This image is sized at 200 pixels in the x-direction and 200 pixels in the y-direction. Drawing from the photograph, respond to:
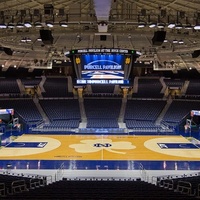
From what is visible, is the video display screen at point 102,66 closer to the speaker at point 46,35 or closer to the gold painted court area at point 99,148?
the gold painted court area at point 99,148

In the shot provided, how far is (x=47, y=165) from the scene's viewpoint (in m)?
22.0

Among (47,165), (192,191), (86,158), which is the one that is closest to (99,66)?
(86,158)

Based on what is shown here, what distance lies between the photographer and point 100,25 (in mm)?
21078

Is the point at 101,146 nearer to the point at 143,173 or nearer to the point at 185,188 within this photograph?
the point at 143,173

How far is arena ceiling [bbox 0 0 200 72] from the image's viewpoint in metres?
20.6

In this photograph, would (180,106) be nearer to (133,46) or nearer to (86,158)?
(133,46)

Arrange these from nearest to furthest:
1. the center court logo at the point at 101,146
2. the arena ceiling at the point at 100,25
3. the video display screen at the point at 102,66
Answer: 1. the arena ceiling at the point at 100,25
2. the center court logo at the point at 101,146
3. the video display screen at the point at 102,66

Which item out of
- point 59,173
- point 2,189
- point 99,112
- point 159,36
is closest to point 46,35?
point 159,36

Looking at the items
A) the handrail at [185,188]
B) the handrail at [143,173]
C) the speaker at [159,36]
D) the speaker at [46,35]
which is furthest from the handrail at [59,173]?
the speaker at [159,36]

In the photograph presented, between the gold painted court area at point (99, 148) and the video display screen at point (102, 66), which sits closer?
the gold painted court area at point (99, 148)

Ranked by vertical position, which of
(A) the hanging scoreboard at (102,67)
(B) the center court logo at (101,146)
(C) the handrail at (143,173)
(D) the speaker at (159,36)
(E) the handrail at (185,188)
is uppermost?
(D) the speaker at (159,36)

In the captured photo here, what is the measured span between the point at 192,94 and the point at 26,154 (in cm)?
3224

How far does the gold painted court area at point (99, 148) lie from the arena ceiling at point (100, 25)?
8.93 m

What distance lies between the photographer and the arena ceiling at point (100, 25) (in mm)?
20625
